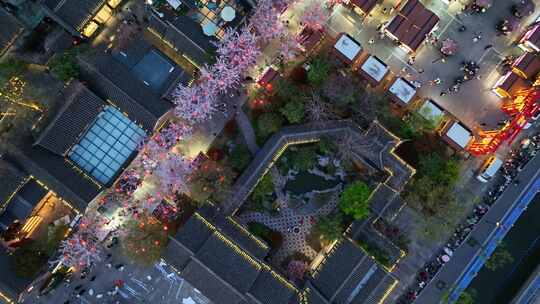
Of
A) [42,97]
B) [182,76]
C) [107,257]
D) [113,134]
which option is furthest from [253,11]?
[107,257]

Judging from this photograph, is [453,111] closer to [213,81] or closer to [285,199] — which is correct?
[285,199]

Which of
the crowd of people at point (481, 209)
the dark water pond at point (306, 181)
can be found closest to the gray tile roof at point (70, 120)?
the dark water pond at point (306, 181)

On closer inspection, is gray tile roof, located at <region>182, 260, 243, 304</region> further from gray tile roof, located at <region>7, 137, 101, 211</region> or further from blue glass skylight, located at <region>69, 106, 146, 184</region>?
blue glass skylight, located at <region>69, 106, 146, 184</region>

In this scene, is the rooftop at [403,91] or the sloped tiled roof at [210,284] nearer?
the sloped tiled roof at [210,284]

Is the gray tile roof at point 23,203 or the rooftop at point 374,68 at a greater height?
the rooftop at point 374,68

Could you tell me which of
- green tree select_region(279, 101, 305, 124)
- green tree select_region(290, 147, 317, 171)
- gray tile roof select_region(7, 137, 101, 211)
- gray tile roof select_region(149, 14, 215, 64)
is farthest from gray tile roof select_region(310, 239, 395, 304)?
gray tile roof select_region(7, 137, 101, 211)

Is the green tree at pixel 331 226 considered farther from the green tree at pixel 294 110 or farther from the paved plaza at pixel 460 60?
the paved plaza at pixel 460 60
